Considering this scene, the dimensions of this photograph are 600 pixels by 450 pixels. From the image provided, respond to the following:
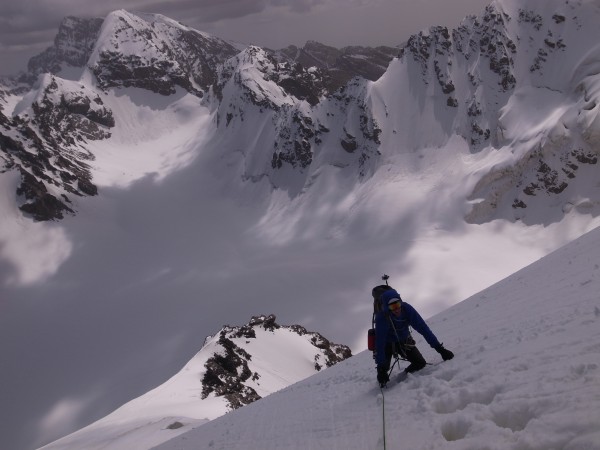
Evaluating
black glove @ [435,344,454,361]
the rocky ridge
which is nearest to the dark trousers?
black glove @ [435,344,454,361]

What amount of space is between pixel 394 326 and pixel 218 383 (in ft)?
94.1

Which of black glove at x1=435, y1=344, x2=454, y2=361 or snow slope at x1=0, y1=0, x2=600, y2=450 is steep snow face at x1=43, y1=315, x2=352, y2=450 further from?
snow slope at x1=0, y1=0, x2=600, y2=450

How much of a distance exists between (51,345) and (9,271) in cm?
4299

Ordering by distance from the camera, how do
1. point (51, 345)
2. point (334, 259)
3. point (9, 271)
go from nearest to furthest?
point (51, 345), point (334, 259), point (9, 271)

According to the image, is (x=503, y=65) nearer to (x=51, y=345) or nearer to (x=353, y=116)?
(x=353, y=116)

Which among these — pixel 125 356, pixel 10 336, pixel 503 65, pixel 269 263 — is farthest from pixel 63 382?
pixel 503 65

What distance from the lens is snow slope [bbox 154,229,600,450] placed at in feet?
17.1

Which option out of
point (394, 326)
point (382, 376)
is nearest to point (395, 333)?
point (394, 326)

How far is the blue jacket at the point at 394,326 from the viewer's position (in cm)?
817

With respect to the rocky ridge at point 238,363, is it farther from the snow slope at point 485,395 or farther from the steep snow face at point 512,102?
the steep snow face at point 512,102

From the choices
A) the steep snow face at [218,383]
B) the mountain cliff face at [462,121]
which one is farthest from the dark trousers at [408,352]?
the mountain cliff face at [462,121]

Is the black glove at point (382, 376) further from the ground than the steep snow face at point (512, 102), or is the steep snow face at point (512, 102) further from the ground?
the steep snow face at point (512, 102)

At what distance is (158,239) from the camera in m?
128

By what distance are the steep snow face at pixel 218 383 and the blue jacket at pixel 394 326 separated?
37.5ft
